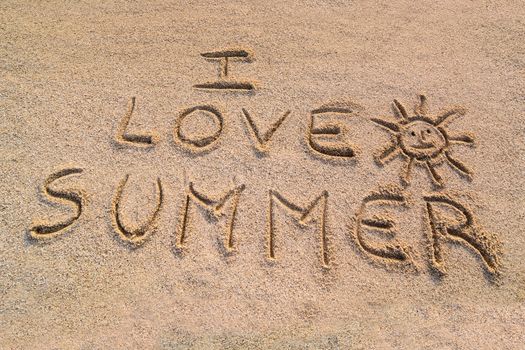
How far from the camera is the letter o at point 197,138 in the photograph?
8.24ft

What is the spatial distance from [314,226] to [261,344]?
2.21 ft

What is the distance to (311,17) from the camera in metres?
2.96

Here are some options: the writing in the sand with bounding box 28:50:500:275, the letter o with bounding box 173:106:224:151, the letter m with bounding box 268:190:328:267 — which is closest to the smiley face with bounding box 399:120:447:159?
the writing in the sand with bounding box 28:50:500:275

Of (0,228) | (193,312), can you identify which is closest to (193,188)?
(193,312)

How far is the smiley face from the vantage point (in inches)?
98.0

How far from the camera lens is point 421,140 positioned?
2.52 m

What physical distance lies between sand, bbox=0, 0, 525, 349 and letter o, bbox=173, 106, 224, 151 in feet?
0.04

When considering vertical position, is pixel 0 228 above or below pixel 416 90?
below

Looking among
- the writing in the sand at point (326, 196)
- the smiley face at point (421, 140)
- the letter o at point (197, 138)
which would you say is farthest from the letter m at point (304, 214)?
the smiley face at point (421, 140)

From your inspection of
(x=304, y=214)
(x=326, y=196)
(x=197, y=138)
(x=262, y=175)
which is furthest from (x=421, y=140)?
(x=197, y=138)

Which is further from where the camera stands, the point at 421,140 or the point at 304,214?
the point at 421,140

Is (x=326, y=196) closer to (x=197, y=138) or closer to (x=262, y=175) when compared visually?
(x=262, y=175)

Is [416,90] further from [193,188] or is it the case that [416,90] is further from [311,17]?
[193,188]

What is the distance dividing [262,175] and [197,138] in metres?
0.47
